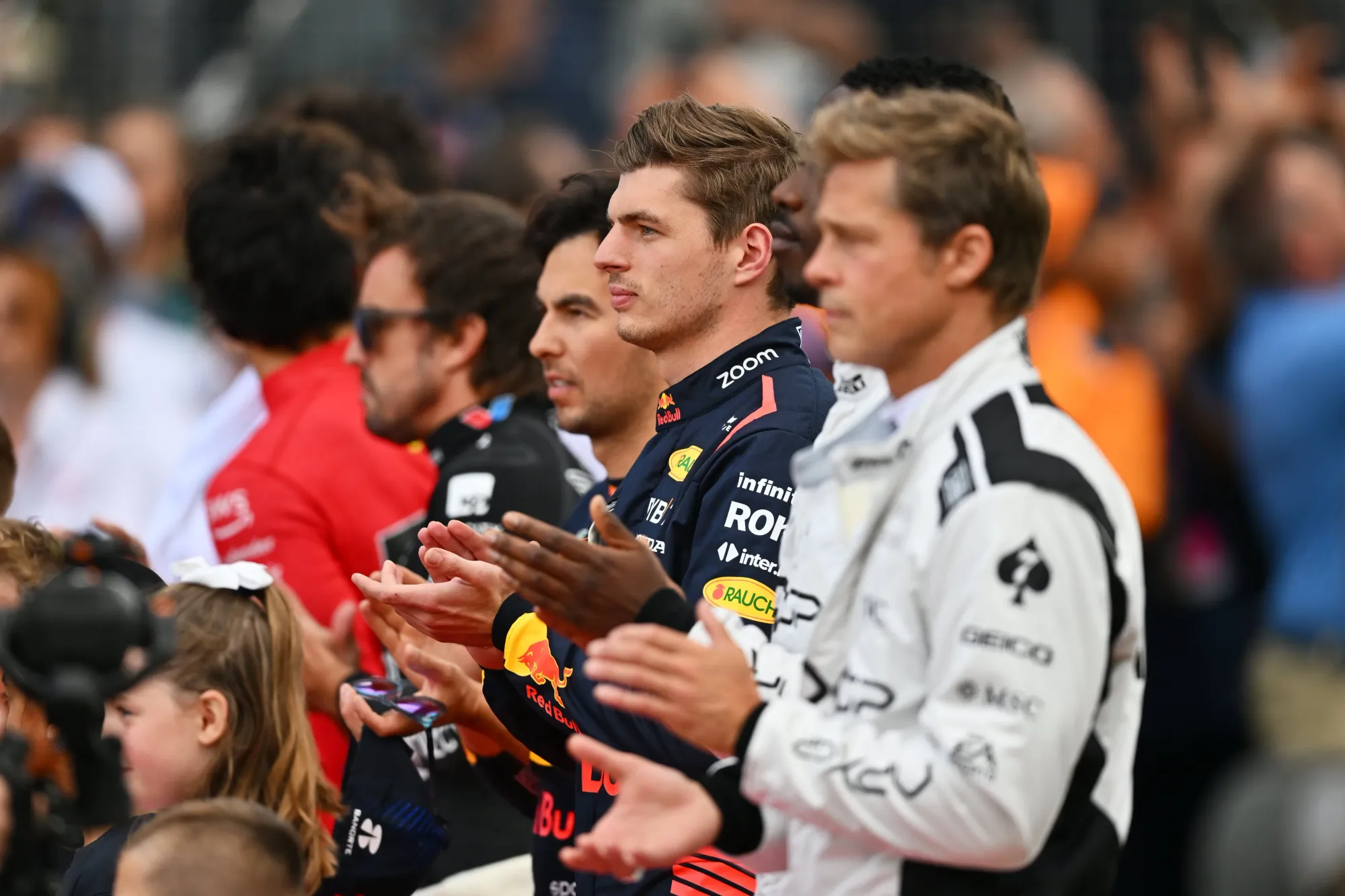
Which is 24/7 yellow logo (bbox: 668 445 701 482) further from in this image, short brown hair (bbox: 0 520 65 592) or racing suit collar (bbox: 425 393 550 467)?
short brown hair (bbox: 0 520 65 592)

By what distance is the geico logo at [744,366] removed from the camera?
3.95m

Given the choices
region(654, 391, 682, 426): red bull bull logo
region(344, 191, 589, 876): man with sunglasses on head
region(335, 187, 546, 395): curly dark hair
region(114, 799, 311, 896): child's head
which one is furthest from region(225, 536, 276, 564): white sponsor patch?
region(114, 799, 311, 896): child's head

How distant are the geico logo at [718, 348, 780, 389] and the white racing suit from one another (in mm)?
854

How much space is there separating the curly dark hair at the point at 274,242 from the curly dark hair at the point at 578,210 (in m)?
1.23

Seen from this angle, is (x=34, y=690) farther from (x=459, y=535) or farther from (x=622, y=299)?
(x=622, y=299)

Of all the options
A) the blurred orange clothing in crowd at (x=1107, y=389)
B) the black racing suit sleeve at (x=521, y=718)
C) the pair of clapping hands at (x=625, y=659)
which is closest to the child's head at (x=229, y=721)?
the black racing suit sleeve at (x=521, y=718)

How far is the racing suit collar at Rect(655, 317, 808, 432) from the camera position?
13.0 feet

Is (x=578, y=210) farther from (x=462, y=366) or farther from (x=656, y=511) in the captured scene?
(x=656, y=511)

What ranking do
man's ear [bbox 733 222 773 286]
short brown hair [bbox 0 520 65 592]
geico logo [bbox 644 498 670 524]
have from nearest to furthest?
geico logo [bbox 644 498 670 524], man's ear [bbox 733 222 773 286], short brown hair [bbox 0 520 65 592]

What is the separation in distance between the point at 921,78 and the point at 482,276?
2348 millimetres

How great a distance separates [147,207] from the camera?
449 inches

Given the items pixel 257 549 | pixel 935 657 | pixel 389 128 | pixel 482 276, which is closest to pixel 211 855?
pixel 935 657

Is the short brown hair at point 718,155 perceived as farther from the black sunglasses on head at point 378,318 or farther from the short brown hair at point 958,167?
the black sunglasses on head at point 378,318

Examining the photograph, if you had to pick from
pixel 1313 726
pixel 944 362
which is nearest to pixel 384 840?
pixel 944 362
